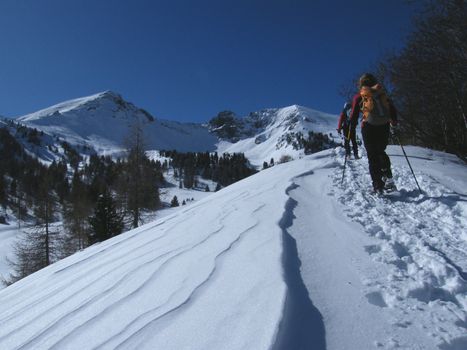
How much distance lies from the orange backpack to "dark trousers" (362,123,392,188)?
0.14 metres

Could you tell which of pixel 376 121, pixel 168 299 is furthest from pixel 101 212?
pixel 168 299

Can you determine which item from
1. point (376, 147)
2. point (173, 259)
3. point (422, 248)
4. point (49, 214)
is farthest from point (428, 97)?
point (49, 214)

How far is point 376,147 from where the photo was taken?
19.6 ft

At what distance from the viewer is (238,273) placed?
2.67 meters

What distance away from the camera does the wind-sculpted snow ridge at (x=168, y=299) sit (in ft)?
6.33

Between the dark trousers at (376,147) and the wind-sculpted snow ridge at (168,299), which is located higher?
the dark trousers at (376,147)

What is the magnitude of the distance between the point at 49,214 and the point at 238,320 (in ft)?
89.9

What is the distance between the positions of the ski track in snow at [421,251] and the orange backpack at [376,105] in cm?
125

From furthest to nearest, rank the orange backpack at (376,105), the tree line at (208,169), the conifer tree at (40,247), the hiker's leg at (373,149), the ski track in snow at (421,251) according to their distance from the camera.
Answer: the tree line at (208,169) < the conifer tree at (40,247) < the hiker's leg at (373,149) < the orange backpack at (376,105) < the ski track in snow at (421,251)

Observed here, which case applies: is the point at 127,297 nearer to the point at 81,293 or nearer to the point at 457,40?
the point at 81,293

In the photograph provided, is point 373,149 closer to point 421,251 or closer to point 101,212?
point 421,251

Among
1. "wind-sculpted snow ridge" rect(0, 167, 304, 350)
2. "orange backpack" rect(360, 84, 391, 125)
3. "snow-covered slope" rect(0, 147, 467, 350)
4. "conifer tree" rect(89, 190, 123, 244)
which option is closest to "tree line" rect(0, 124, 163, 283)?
"conifer tree" rect(89, 190, 123, 244)

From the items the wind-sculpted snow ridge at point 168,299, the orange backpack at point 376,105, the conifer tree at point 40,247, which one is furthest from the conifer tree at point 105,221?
the orange backpack at point 376,105

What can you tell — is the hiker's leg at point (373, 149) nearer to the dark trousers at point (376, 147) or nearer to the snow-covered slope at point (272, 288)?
the dark trousers at point (376, 147)
